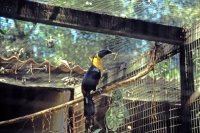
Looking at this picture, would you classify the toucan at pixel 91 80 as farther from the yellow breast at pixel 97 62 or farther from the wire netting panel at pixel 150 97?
the wire netting panel at pixel 150 97

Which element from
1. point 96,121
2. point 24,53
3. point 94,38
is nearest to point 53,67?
point 24,53

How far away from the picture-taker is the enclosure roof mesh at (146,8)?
1.79 m

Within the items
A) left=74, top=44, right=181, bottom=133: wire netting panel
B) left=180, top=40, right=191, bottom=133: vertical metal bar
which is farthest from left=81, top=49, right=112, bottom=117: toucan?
left=180, top=40, right=191, bottom=133: vertical metal bar

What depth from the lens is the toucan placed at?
2.05m

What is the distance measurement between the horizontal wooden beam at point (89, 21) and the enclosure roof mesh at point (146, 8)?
0.02 metres

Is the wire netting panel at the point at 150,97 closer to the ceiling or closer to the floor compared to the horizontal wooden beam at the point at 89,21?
closer to the floor

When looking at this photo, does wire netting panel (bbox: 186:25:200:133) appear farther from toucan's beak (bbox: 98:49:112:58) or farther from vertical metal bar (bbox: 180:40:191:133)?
toucan's beak (bbox: 98:49:112:58)

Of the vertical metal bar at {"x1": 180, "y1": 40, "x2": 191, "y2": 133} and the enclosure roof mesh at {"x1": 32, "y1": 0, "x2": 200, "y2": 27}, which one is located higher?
the enclosure roof mesh at {"x1": 32, "y1": 0, "x2": 200, "y2": 27}

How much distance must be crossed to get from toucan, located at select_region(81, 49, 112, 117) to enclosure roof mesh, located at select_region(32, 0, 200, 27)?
0.32 m

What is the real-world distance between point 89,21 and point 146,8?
277mm

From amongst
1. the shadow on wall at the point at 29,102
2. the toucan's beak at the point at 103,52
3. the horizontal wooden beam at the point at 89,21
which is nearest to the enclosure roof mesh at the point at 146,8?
the horizontal wooden beam at the point at 89,21

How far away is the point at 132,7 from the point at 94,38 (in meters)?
0.30

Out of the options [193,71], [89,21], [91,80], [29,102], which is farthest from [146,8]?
[29,102]

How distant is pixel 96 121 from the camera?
255cm
